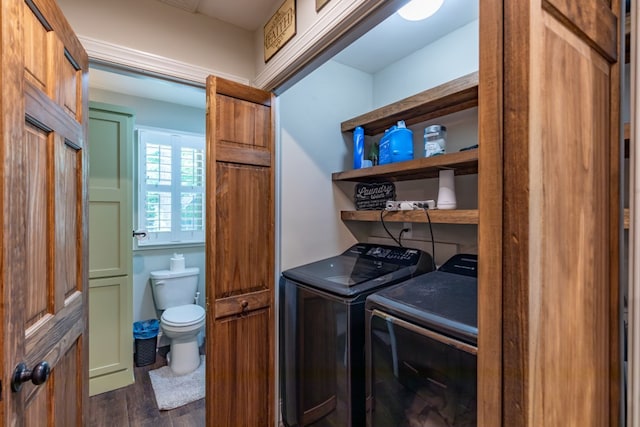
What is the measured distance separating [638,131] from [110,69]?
195 cm

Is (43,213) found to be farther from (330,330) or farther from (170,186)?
(170,186)

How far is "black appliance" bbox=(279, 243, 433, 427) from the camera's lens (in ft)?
4.63

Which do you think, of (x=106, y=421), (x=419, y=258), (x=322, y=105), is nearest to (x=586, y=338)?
(x=419, y=258)

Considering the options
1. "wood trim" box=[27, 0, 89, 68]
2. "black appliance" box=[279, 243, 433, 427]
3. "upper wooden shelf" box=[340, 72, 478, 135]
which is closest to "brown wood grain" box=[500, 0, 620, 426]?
"upper wooden shelf" box=[340, 72, 478, 135]

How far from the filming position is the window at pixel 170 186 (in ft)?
9.66

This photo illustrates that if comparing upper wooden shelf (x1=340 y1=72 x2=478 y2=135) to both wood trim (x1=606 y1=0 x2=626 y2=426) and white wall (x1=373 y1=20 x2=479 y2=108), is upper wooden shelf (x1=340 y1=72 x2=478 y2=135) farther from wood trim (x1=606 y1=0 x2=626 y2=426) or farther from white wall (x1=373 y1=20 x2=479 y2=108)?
wood trim (x1=606 y1=0 x2=626 y2=426)

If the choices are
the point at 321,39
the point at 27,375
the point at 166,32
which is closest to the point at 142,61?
the point at 166,32

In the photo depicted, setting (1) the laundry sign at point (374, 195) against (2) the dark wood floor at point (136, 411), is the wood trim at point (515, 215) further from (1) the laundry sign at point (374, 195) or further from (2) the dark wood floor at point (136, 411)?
(2) the dark wood floor at point (136, 411)

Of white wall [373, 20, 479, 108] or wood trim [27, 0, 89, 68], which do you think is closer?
wood trim [27, 0, 89, 68]

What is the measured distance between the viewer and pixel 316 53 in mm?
1312

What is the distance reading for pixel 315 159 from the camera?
202 centimetres

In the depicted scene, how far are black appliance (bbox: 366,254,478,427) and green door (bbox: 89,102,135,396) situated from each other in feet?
6.44

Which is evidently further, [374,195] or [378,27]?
[374,195]

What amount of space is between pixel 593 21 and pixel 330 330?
1.42 metres
